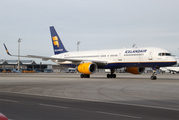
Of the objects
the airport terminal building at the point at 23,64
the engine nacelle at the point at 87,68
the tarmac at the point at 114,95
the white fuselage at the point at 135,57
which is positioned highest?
the airport terminal building at the point at 23,64

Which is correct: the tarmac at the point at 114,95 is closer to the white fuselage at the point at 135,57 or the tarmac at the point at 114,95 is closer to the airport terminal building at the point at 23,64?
the white fuselage at the point at 135,57

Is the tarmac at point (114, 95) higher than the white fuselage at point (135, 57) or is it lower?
lower

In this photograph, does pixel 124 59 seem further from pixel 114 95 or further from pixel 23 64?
pixel 23 64

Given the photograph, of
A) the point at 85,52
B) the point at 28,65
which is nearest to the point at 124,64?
the point at 85,52

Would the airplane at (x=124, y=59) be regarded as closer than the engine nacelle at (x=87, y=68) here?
Yes

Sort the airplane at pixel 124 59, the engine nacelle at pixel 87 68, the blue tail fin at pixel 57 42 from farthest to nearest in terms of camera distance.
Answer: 1. the blue tail fin at pixel 57 42
2. the engine nacelle at pixel 87 68
3. the airplane at pixel 124 59

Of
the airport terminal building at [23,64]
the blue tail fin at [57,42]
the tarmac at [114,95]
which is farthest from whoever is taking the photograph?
the airport terminal building at [23,64]

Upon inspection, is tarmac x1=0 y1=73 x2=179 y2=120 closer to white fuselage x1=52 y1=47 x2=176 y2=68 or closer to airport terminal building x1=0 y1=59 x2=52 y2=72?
white fuselage x1=52 y1=47 x2=176 y2=68

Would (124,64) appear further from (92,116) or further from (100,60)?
(92,116)

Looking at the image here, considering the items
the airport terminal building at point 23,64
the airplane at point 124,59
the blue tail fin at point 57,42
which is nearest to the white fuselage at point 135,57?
the airplane at point 124,59

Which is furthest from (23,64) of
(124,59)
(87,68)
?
(124,59)

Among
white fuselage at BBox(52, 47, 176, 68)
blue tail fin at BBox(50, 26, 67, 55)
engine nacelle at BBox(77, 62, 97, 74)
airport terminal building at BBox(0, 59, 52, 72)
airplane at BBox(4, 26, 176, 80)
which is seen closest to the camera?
white fuselage at BBox(52, 47, 176, 68)

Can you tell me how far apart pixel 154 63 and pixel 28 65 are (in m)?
129

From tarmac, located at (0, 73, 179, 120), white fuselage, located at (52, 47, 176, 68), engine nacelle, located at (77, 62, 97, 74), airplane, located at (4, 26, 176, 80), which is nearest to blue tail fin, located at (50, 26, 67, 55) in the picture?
airplane, located at (4, 26, 176, 80)
